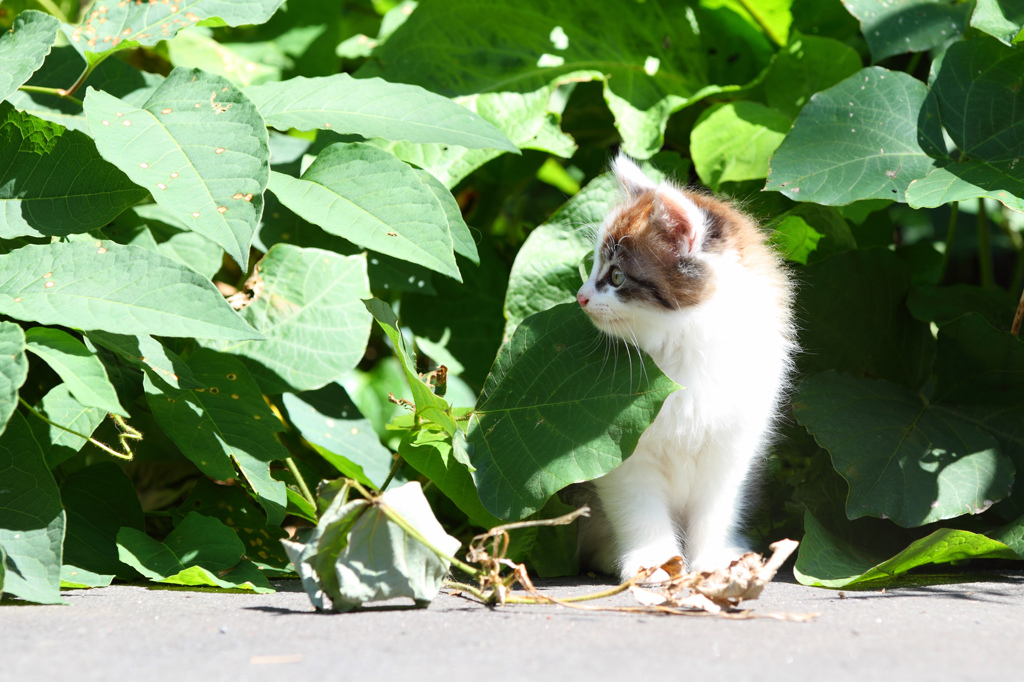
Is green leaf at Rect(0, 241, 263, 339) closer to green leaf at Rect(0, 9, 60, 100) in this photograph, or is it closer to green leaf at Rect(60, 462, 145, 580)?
green leaf at Rect(0, 9, 60, 100)

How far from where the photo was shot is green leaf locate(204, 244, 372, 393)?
1.57 metres

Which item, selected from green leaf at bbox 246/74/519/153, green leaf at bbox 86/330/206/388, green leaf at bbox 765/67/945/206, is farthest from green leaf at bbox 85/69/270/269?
green leaf at bbox 765/67/945/206

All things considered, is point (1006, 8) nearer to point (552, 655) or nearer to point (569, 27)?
point (569, 27)

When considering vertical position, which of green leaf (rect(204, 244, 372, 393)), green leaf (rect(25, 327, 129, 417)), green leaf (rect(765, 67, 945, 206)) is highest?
green leaf (rect(765, 67, 945, 206))

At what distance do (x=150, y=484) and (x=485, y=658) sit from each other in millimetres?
1208

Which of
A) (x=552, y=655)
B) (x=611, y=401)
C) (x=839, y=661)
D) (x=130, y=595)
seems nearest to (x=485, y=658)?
(x=552, y=655)

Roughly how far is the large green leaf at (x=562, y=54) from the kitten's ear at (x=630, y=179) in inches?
10.3

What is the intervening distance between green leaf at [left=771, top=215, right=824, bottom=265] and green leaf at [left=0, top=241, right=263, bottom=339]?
46.8 inches

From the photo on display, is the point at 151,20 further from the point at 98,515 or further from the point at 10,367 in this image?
the point at 98,515

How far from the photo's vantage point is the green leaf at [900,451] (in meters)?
1.42

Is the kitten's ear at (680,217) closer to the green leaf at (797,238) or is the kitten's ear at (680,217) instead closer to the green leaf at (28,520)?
the green leaf at (797,238)

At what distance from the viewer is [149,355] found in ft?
4.13

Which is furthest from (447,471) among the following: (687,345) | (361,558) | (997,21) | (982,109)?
(997,21)

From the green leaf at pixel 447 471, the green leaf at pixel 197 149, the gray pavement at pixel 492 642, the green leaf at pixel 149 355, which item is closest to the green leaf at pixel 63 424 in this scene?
the green leaf at pixel 149 355
